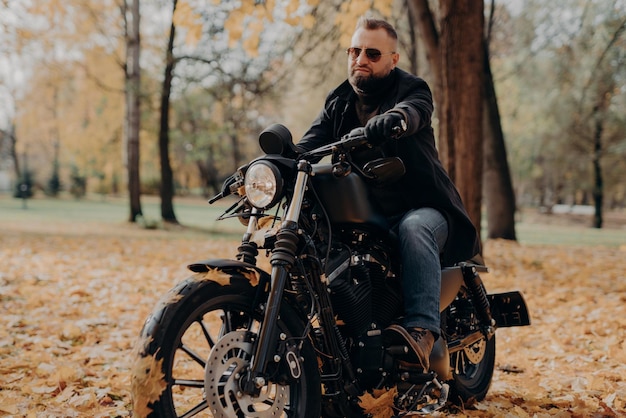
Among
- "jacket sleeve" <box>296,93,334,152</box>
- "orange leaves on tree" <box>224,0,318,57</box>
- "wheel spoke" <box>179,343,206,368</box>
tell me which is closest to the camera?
"wheel spoke" <box>179,343,206,368</box>

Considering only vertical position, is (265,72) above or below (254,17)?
above

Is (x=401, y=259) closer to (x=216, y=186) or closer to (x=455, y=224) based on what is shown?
(x=455, y=224)

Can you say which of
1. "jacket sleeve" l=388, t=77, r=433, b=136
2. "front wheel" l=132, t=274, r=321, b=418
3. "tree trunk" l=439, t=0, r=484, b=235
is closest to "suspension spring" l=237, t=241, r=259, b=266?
"front wheel" l=132, t=274, r=321, b=418

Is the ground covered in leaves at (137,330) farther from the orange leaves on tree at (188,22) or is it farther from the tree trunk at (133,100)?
the tree trunk at (133,100)

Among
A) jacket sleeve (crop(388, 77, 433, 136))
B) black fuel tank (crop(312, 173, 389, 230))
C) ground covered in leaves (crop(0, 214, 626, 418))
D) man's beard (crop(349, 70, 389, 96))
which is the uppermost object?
man's beard (crop(349, 70, 389, 96))

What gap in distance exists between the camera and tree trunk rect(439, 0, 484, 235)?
8375 mm

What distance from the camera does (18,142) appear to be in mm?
46562

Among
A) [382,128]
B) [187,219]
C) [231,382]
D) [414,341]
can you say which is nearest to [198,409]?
[231,382]

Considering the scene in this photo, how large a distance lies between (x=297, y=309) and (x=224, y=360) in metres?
0.39

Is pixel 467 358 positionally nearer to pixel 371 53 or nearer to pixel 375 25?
pixel 371 53

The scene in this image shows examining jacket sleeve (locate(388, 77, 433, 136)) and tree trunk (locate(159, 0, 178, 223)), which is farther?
tree trunk (locate(159, 0, 178, 223))

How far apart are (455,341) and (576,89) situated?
26.9 m

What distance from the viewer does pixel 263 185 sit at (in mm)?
2578

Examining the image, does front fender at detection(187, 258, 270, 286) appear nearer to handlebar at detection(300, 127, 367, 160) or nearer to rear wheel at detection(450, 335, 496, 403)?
handlebar at detection(300, 127, 367, 160)
